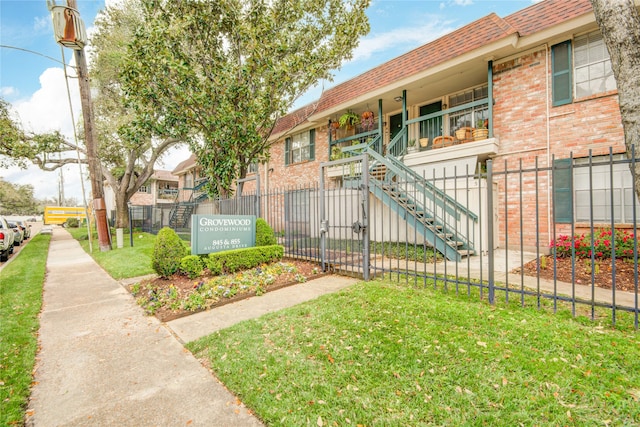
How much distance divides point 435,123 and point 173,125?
9.09 m

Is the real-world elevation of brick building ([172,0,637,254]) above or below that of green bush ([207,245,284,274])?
above

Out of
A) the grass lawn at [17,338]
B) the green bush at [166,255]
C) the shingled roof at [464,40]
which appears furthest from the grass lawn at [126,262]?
the shingled roof at [464,40]

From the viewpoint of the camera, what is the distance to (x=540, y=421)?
6.61 ft

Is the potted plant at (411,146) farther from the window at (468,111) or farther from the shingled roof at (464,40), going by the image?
the shingled roof at (464,40)

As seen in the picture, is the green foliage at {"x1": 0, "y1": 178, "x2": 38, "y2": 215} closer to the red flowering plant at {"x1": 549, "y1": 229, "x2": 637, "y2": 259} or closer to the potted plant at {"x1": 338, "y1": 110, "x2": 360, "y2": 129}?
the potted plant at {"x1": 338, "y1": 110, "x2": 360, "y2": 129}

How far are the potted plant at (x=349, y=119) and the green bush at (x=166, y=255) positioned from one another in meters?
8.65

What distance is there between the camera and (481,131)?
930cm

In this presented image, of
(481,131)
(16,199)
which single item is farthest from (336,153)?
(16,199)

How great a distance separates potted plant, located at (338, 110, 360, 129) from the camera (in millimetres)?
12516

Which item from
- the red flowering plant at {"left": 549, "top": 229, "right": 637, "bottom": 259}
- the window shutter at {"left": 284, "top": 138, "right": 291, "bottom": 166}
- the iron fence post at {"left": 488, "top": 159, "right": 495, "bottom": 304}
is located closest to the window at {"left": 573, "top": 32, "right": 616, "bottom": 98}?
the red flowering plant at {"left": 549, "top": 229, "right": 637, "bottom": 259}

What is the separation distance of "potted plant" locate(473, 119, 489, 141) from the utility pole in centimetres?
1349

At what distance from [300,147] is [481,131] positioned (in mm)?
9004

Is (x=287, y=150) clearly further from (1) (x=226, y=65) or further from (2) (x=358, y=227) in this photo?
(2) (x=358, y=227)

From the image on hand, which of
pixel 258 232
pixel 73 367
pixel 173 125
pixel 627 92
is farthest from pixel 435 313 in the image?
pixel 173 125
